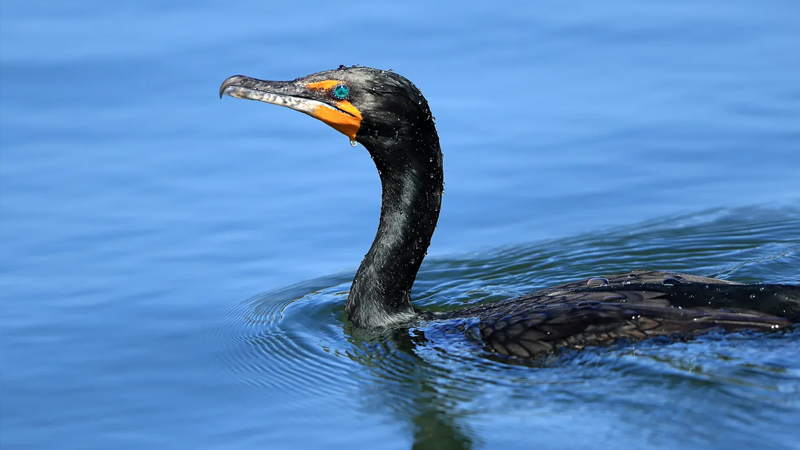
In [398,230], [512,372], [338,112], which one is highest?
[338,112]

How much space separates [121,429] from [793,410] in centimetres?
371

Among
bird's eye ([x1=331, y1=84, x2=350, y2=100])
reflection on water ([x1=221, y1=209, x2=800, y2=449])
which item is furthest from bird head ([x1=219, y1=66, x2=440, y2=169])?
reflection on water ([x1=221, y1=209, x2=800, y2=449])

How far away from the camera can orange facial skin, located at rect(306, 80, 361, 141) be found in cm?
764

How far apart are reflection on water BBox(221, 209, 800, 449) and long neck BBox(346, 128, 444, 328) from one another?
0.21 metres

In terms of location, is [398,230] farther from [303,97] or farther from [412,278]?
[303,97]

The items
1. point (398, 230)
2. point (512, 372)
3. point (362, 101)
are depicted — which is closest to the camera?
point (512, 372)

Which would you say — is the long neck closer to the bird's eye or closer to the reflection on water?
the reflection on water

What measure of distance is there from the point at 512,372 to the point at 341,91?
2.07 meters

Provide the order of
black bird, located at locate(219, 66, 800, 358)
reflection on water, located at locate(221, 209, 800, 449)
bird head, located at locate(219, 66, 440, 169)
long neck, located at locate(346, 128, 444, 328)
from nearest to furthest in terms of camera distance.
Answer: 1. reflection on water, located at locate(221, 209, 800, 449)
2. black bird, located at locate(219, 66, 800, 358)
3. bird head, located at locate(219, 66, 440, 169)
4. long neck, located at locate(346, 128, 444, 328)

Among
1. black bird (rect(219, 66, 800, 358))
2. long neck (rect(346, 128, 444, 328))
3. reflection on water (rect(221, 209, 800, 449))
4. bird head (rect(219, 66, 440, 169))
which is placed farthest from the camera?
long neck (rect(346, 128, 444, 328))

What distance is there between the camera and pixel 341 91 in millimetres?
7629

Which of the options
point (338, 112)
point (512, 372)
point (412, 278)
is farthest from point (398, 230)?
point (512, 372)

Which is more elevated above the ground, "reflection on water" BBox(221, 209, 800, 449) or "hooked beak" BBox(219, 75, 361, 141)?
"hooked beak" BBox(219, 75, 361, 141)

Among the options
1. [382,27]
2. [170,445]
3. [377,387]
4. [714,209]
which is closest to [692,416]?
[377,387]
